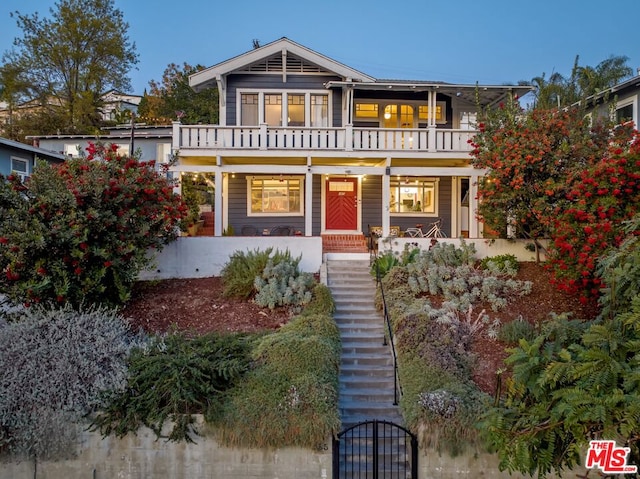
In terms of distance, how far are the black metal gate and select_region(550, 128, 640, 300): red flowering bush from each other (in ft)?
15.9

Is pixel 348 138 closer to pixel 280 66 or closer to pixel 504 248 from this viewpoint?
pixel 280 66

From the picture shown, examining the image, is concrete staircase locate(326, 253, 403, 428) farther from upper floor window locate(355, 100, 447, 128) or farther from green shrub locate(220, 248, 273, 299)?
upper floor window locate(355, 100, 447, 128)

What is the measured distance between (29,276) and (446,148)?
505 inches

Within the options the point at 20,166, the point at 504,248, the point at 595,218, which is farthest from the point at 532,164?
the point at 20,166

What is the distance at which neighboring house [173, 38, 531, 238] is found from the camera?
1592 centimetres

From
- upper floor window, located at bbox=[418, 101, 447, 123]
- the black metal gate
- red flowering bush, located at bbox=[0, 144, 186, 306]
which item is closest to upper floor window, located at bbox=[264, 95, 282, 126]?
upper floor window, located at bbox=[418, 101, 447, 123]

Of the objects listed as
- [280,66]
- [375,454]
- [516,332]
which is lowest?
[375,454]

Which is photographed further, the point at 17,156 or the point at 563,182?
the point at 17,156

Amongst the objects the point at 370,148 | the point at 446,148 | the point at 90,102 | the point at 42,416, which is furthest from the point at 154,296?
the point at 90,102

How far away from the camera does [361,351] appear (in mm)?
9539

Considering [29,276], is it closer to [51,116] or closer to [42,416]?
[42,416]

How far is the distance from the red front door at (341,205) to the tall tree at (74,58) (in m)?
21.3

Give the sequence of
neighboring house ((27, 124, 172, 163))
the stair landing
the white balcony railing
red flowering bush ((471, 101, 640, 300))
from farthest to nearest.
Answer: neighboring house ((27, 124, 172, 163)), the white balcony railing, the stair landing, red flowering bush ((471, 101, 640, 300))

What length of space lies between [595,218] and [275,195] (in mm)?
11692
